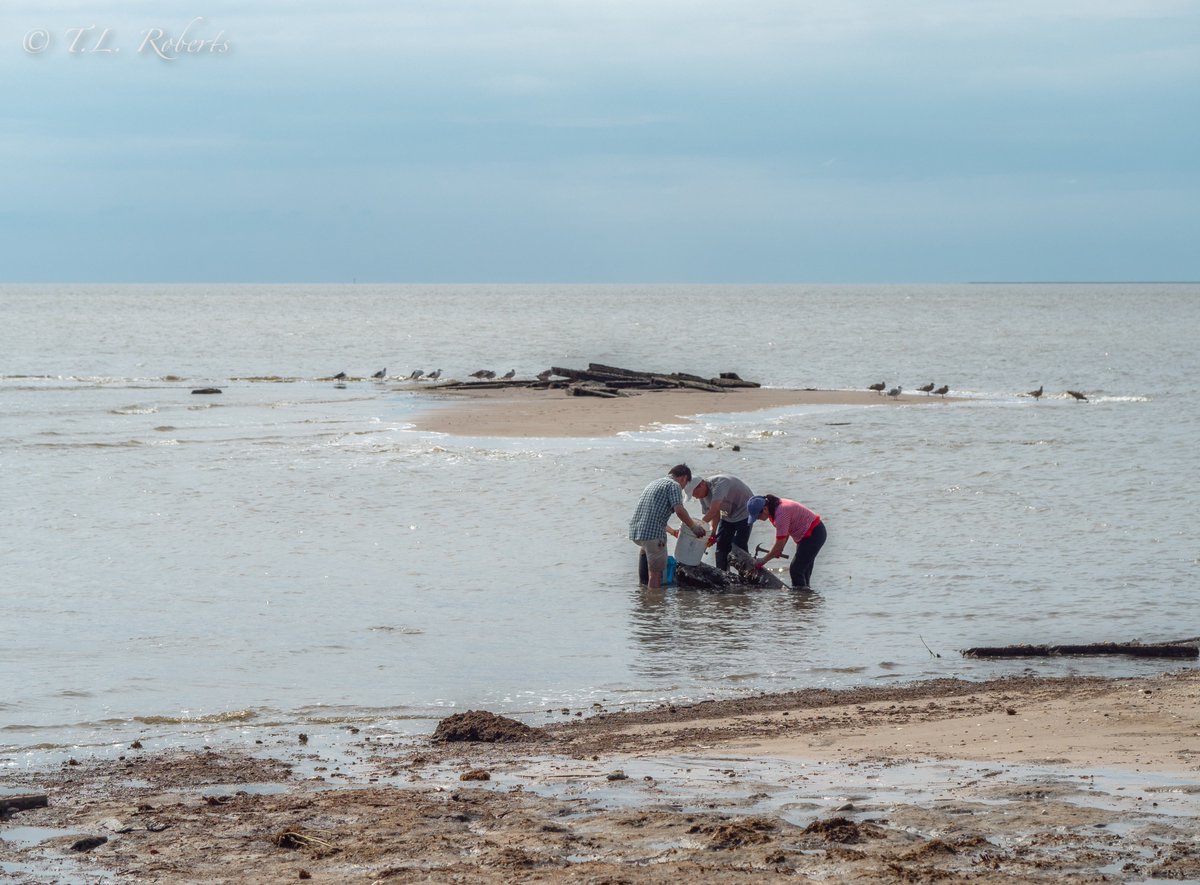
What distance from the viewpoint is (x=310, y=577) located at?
47.8 feet

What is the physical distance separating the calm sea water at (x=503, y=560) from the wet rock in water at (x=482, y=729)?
56cm

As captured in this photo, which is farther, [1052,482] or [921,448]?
[921,448]

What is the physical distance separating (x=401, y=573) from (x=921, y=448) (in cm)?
1474

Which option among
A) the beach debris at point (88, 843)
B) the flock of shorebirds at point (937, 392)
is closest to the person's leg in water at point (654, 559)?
the beach debris at point (88, 843)

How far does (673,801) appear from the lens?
21.6 ft

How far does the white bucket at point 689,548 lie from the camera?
14.1 m

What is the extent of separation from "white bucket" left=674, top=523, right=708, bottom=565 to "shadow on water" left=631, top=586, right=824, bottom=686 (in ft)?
1.14

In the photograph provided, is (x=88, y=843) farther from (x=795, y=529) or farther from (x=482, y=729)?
(x=795, y=529)

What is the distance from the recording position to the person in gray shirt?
559 inches

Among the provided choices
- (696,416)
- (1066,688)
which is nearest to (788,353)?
(696,416)

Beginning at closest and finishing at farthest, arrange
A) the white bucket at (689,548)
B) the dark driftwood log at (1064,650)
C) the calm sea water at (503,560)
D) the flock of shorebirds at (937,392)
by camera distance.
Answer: the calm sea water at (503,560), the dark driftwood log at (1064,650), the white bucket at (689,548), the flock of shorebirds at (937,392)

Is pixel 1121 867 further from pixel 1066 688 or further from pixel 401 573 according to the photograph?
pixel 401 573

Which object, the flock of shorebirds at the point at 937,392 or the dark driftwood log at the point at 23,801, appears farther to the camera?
the flock of shorebirds at the point at 937,392

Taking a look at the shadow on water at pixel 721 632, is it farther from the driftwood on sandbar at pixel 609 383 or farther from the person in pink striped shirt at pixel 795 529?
the driftwood on sandbar at pixel 609 383
